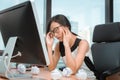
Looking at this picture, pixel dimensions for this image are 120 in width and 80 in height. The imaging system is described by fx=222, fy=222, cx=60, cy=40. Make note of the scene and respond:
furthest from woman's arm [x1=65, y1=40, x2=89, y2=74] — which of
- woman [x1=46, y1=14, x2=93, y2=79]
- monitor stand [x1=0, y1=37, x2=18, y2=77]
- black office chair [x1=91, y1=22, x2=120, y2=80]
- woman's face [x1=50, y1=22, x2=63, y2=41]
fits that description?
monitor stand [x1=0, y1=37, x2=18, y2=77]

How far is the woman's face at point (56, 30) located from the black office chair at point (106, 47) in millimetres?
586

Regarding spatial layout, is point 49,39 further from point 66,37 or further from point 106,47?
point 106,47

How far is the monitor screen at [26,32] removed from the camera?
115 centimetres

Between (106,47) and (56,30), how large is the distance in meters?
0.70

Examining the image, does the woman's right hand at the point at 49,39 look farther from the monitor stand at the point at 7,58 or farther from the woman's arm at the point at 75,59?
the monitor stand at the point at 7,58

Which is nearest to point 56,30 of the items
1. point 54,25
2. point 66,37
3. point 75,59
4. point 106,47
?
point 54,25

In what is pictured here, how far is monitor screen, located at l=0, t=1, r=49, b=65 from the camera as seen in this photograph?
1146 millimetres

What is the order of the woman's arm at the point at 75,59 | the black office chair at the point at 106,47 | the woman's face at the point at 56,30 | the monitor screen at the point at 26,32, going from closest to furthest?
the monitor screen at the point at 26,32 → the woman's arm at the point at 75,59 → the woman's face at the point at 56,30 → the black office chair at the point at 106,47

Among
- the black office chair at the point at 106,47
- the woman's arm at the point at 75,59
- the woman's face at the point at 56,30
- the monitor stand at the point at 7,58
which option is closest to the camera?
the monitor stand at the point at 7,58

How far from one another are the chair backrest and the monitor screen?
120cm

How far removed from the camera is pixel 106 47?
2.38 metres

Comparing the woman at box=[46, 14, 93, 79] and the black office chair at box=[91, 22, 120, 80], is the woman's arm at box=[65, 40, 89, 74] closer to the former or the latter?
the woman at box=[46, 14, 93, 79]

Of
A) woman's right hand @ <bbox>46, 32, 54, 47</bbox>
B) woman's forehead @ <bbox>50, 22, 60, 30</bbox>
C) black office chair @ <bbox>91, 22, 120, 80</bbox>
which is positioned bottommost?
black office chair @ <bbox>91, 22, 120, 80</bbox>

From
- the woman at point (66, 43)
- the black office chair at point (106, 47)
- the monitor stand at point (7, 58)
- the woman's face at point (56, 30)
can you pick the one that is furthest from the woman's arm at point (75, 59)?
the monitor stand at point (7, 58)
